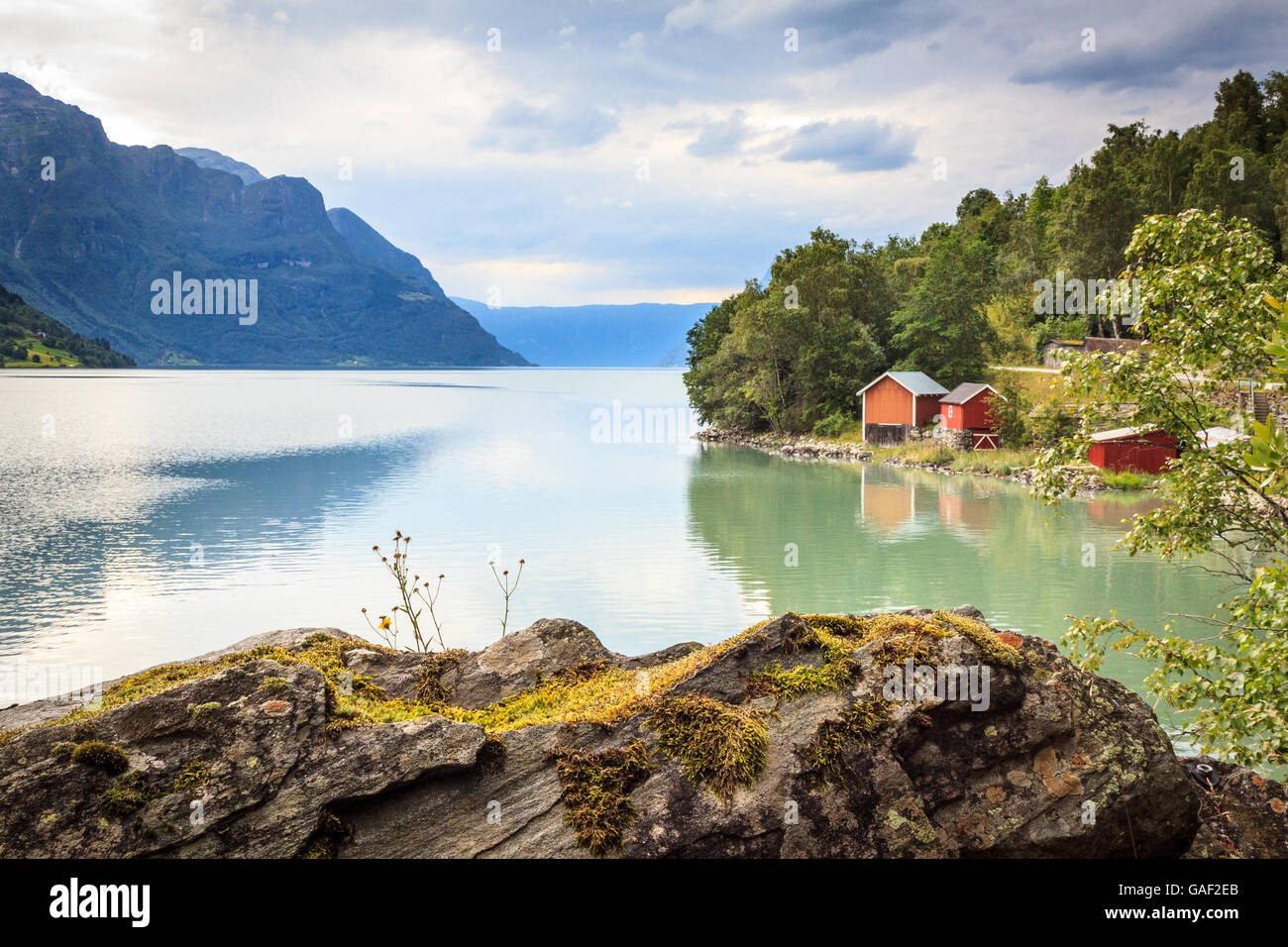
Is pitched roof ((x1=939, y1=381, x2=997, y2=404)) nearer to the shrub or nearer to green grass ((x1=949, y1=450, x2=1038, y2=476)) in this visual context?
green grass ((x1=949, y1=450, x2=1038, y2=476))

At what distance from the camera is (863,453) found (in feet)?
214

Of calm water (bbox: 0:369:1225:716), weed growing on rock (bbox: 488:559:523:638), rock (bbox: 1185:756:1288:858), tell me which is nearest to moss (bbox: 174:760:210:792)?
weed growing on rock (bbox: 488:559:523:638)

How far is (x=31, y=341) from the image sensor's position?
18025cm

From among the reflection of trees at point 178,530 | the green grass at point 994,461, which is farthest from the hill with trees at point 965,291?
the reflection of trees at point 178,530

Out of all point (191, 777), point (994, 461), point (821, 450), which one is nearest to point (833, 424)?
point (821, 450)

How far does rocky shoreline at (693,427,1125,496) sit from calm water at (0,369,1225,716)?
2.69 meters

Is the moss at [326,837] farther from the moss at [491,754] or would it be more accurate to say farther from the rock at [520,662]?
the rock at [520,662]

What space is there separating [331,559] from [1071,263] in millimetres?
63509

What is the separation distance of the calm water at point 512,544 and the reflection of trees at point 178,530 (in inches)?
6.5

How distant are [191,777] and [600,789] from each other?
2.35m

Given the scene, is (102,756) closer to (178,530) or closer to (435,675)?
(435,675)

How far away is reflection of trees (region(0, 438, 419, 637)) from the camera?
1024 inches
